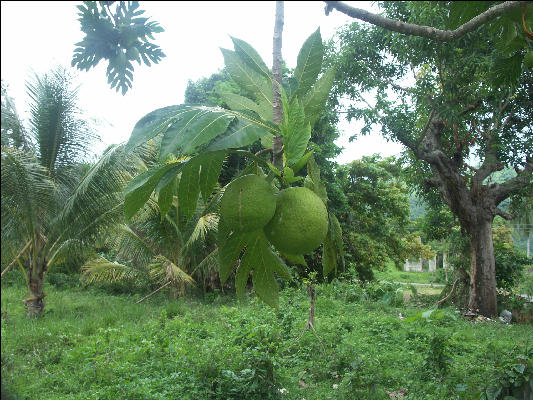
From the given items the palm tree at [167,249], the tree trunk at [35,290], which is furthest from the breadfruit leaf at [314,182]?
the tree trunk at [35,290]

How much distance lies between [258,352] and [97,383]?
1.40 meters

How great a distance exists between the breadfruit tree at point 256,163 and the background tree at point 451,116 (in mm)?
5454

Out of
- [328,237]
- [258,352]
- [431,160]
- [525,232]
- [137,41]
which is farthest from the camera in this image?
[525,232]

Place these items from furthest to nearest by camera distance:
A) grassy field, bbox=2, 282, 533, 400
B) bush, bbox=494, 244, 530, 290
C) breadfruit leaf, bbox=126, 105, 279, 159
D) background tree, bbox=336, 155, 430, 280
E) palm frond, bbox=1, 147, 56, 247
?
background tree, bbox=336, 155, 430, 280
bush, bbox=494, 244, 530, 290
palm frond, bbox=1, 147, 56, 247
grassy field, bbox=2, 282, 533, 400
breadfruit leaf, bbox=126, 105, 279, 159

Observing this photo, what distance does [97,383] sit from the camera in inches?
140

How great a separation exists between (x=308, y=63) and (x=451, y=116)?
18.2 ft

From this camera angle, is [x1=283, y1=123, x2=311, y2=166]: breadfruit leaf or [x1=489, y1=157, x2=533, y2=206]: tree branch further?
[x1=489, y1=157, x2=533, y2=206]: tree branch

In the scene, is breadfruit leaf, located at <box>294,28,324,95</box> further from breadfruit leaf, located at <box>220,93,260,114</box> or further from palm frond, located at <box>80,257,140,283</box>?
palm frond, located at <box>80,257,140,283</box>

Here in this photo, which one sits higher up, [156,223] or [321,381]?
[156,223]

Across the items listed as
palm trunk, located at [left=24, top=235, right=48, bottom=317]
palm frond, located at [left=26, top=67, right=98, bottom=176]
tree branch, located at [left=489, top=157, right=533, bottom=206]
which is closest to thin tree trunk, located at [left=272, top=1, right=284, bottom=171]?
palm frond, located at [left=26, top=67, right=98, bottom=176]

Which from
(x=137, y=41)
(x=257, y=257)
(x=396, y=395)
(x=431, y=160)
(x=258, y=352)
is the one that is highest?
(x=431, y=160)

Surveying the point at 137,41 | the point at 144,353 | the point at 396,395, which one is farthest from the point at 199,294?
the point at 137,41

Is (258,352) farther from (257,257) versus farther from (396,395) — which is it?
(257,257)

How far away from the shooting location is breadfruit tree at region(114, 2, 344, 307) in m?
0.74
